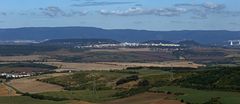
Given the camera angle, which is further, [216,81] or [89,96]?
[216,81]

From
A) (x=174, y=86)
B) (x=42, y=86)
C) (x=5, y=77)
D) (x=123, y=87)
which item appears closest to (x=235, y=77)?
(x=174, y=86)

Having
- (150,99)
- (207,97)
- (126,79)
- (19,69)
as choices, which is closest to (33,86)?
(126,79)

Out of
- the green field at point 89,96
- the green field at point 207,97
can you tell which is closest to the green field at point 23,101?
the green field at point 89,96

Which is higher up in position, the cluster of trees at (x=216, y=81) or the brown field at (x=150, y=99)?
the cluster of trees at (x=216, y=81)

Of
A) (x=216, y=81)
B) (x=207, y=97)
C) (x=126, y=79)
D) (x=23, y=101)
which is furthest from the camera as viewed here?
(x=126, y=79)

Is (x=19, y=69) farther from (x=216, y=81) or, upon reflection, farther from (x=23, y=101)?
(x=216, y=81)

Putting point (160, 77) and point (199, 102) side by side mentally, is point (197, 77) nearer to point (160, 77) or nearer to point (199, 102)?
point (160, 77)

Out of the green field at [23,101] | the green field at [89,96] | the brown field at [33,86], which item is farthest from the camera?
the brown field at [33,86]

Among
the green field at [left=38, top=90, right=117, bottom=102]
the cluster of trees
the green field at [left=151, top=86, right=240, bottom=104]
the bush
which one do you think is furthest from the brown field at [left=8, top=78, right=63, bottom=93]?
the green field at [left=151, top=86, right=240, bottom=104]

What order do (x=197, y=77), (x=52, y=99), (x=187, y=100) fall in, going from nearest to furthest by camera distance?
(x=187, y=100)
(x=52, y=99)
(x=197, y=77)

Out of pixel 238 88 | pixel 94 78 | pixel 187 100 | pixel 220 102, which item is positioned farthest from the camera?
pixel 94 78

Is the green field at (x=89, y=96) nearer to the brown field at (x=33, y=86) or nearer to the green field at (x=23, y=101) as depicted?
the green field at (x=23, y=101)
